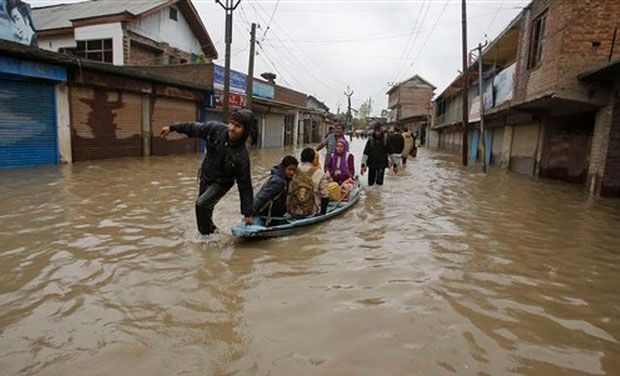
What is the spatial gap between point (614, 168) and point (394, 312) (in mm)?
10102

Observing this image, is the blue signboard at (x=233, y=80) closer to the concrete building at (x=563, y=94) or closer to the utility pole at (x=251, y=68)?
the utility pole at (x=251, y=68)

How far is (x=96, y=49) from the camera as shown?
23438 millimetres

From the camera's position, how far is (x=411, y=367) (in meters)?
2.84

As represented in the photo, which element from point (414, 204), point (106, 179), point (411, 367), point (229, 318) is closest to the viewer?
point (411, 367)

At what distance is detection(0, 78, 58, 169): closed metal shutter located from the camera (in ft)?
39.0

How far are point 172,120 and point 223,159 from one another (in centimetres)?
1538

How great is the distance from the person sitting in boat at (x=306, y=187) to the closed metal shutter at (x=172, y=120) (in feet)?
44.0

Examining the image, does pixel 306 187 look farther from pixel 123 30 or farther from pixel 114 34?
pixel 114 34

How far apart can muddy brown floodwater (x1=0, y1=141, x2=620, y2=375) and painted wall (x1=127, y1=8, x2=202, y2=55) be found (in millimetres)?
18653

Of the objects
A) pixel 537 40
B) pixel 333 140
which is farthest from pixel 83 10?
pixel 537 40

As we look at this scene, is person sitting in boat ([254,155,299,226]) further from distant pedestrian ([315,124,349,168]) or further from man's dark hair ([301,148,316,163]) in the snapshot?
distant pedestrian ([315,124,349,168])

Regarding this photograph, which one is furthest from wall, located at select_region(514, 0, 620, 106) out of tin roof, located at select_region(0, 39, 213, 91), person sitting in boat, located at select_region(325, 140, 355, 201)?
tin roof, located at select_region(0, 39, 213, 91)

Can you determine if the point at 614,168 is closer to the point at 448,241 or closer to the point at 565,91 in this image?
the point at 565,91

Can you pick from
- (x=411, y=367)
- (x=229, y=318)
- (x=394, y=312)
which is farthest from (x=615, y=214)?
(x=229, y=318)
